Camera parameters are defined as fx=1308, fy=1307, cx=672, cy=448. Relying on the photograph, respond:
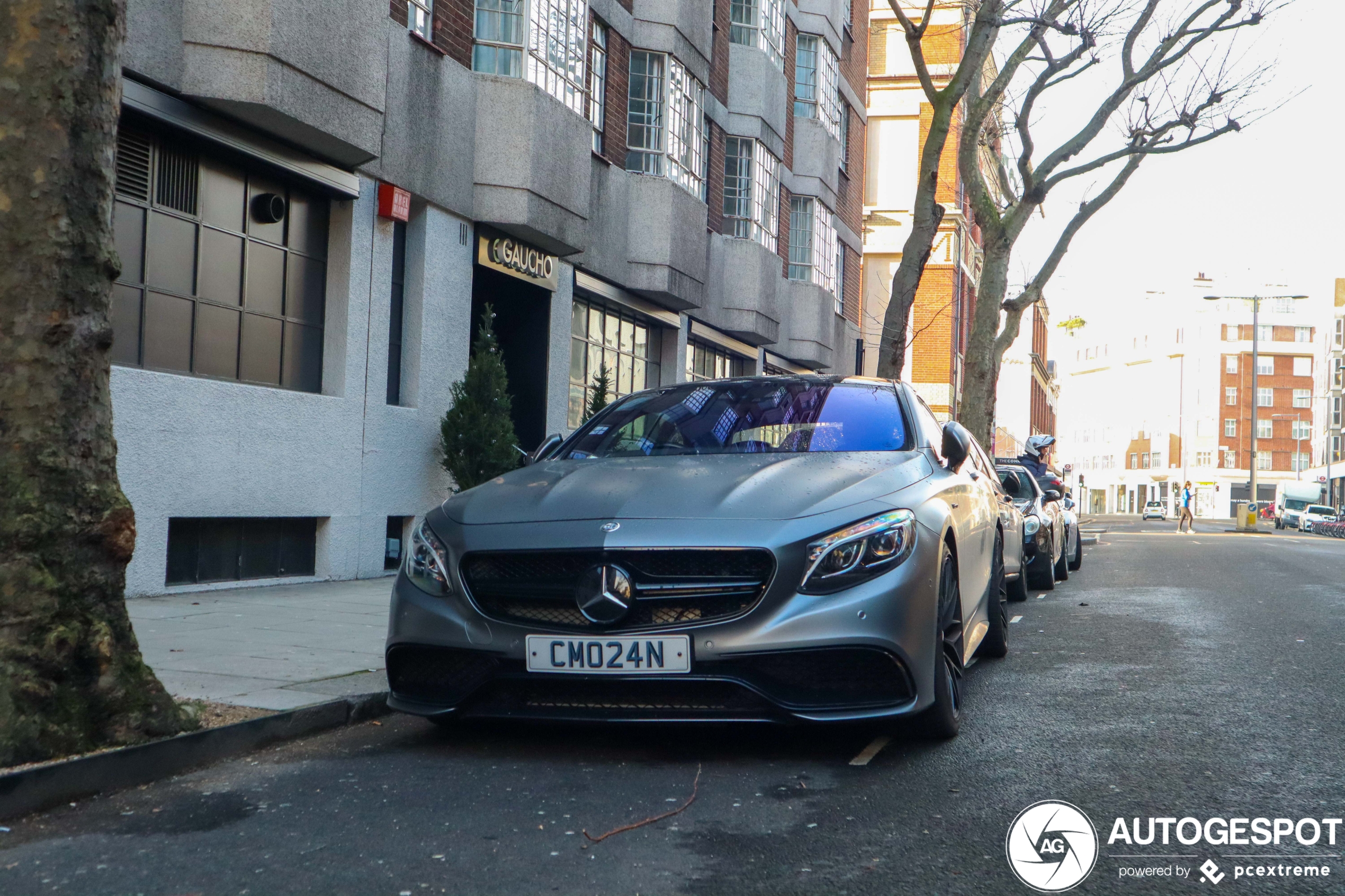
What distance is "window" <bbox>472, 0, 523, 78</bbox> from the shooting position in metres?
14.0

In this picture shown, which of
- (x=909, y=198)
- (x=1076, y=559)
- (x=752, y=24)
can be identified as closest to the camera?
(x=1076, y=559)

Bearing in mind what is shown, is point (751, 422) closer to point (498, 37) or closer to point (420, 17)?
point (420, 17)

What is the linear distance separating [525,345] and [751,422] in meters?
10.1

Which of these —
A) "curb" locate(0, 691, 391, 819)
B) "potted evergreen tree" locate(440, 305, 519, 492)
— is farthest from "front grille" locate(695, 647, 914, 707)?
"potted evergreen tree" locate(440, 305, 519, 492)

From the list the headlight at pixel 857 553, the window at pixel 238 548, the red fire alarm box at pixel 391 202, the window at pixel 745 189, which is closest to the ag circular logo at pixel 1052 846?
the headlight at pixel 857 553

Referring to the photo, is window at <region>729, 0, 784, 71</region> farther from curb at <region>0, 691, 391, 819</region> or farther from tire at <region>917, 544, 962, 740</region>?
curb at <region>0, 691, 391, 819</region>

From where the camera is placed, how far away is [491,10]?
14.0 m

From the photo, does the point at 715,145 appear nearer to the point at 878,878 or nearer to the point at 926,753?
the point at 926,753

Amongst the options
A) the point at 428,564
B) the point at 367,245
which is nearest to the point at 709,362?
the point at 367,245

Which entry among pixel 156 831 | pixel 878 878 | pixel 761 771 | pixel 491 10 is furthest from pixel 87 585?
pixel 491 10

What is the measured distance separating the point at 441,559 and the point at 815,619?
1.39 meters

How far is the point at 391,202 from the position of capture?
1219cm

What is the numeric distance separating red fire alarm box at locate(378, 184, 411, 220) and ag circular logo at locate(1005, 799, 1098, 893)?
376 inches

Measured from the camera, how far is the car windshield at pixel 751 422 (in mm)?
5727
